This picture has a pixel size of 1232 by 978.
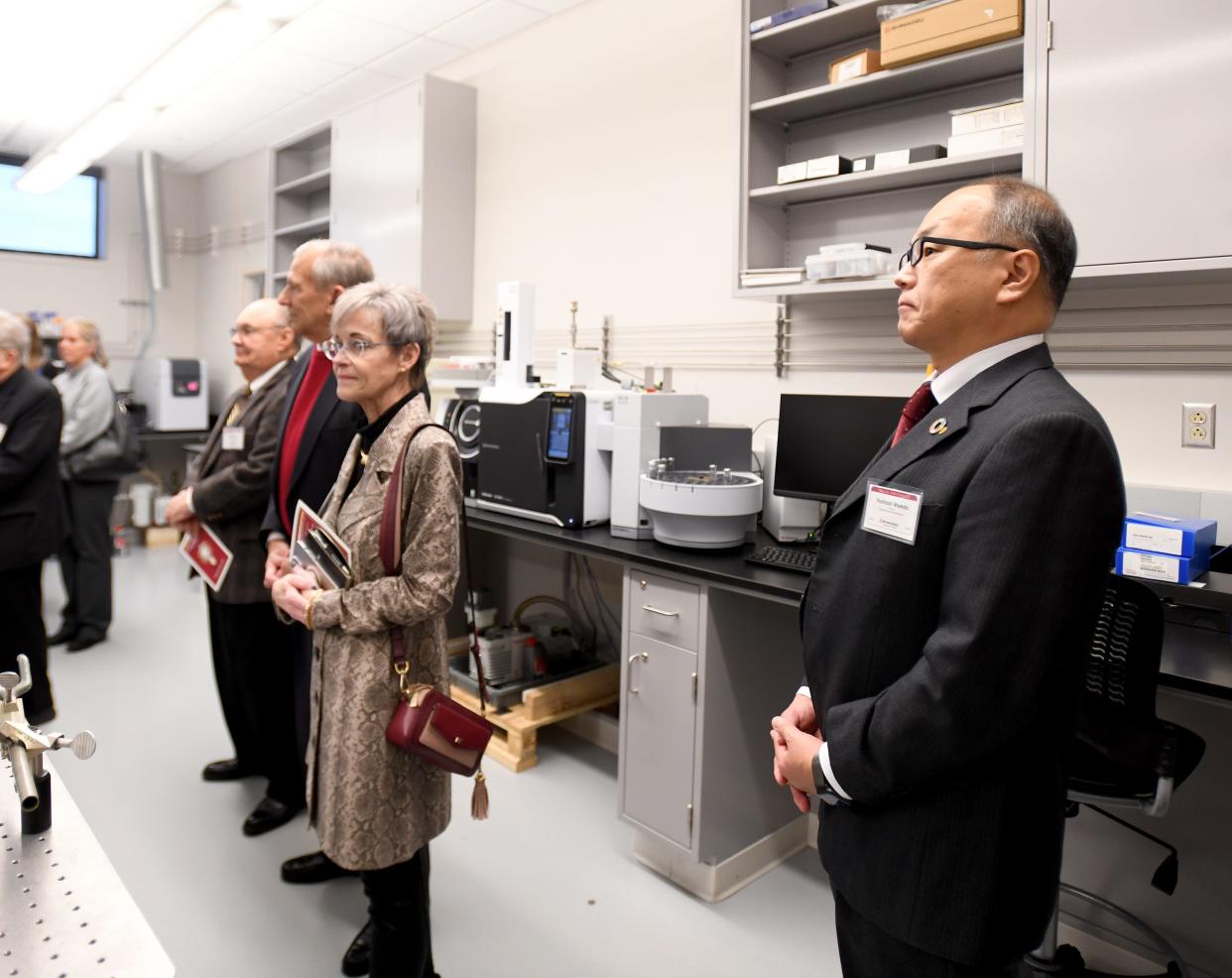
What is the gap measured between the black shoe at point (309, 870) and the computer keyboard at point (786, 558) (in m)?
1.32

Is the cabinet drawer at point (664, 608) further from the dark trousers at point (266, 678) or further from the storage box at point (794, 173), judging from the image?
the storage box at point (794, 173)

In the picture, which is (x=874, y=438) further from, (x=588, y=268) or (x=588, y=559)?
(x=588, y=268)

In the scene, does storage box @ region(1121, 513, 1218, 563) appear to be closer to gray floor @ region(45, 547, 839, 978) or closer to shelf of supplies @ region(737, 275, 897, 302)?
shelf of supplies @ region(737, 275, 897, 302)

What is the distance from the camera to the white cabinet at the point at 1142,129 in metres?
1.71

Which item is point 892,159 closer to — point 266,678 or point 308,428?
point 308,428

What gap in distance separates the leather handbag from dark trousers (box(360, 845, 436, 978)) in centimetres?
22

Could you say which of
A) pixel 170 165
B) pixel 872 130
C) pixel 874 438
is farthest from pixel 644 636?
pixel 170 165

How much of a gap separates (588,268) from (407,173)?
1122 millimetres

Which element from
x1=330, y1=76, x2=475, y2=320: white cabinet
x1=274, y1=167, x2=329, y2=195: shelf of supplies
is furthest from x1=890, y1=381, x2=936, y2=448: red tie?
x1=274, y1=167, x2=329, y2=195: shelf of supplies

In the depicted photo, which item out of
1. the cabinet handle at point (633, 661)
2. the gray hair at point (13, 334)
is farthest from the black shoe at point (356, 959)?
the gray hair at point (13, 334)

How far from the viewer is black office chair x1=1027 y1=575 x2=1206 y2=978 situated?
146cm

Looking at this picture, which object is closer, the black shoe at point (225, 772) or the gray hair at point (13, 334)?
the gray hair at point (13, 334)

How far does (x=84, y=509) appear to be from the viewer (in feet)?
13.8

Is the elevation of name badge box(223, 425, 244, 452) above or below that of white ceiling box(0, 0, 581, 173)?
below
